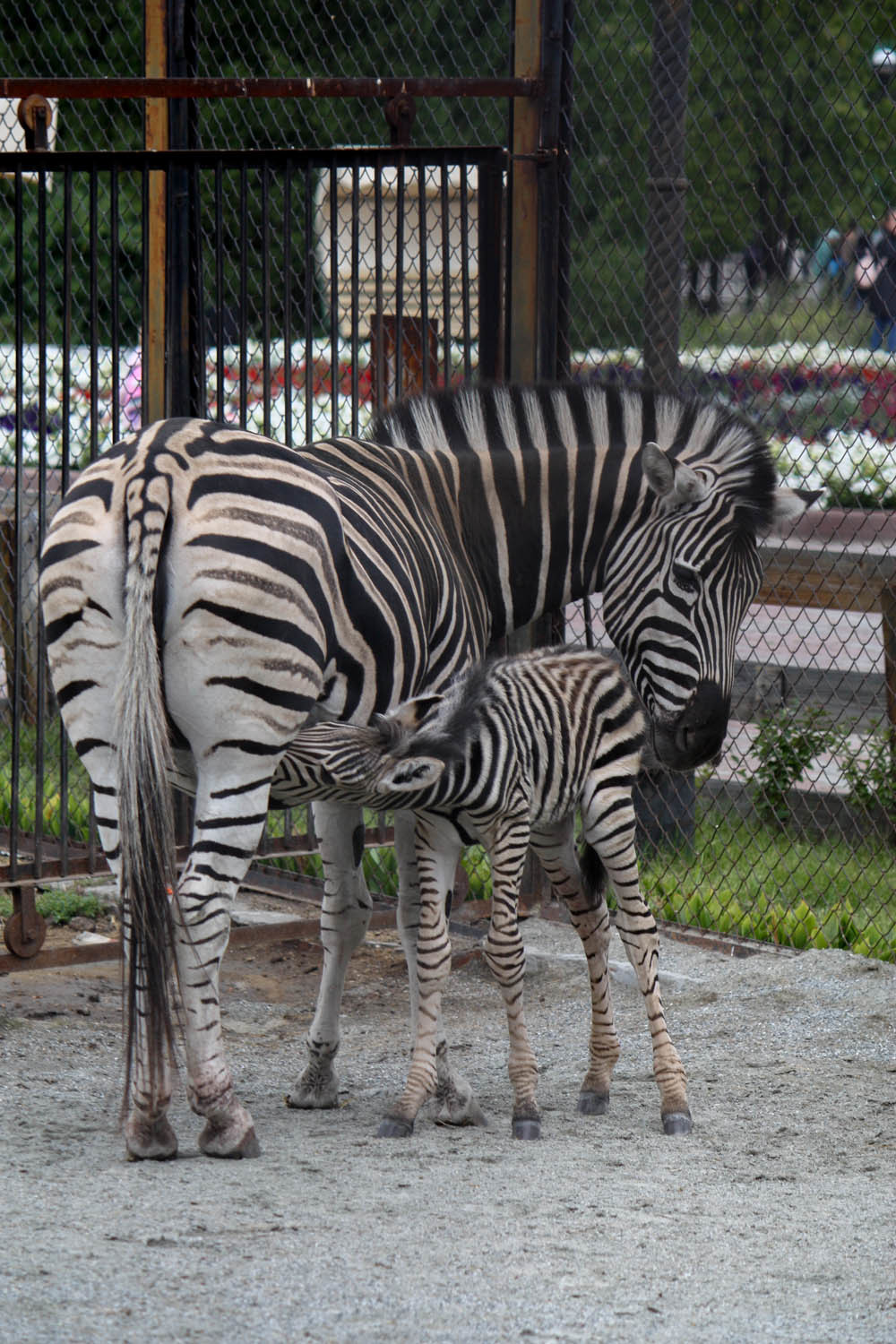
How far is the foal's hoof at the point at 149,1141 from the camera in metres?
4.09

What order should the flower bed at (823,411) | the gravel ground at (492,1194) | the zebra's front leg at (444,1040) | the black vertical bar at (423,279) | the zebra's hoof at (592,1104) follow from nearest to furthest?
the gravel ground at (492,1194)
the zebra's front leg at (444,1040)
the zebra's hoof at (592,1104)
the black vertical bar at (423,279)
the flower bed at (823,411)

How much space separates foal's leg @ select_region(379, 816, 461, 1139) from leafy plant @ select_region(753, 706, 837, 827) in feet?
10.7

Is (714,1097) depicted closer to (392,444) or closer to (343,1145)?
(343,1145)

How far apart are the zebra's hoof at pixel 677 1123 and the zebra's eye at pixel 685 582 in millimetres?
1456

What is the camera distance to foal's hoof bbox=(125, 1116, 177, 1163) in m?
4.09

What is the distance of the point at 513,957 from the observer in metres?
4.41

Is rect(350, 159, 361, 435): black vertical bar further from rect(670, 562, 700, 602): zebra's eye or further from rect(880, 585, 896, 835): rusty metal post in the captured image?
rect(880, 585, 896, 835): rusty metal post

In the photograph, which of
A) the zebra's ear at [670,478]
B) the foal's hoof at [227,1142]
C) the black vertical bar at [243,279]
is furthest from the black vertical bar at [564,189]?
the foal's hoof at [227,1142]

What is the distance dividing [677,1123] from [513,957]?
2.06 feet

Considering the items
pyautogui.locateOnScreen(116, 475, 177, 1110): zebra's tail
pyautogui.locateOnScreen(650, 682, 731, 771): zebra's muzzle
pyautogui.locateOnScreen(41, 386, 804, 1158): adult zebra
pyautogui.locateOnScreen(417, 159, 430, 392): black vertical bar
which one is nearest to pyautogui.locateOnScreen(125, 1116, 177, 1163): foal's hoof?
pyautogui.locateOnScreen(41, 386, 804, 1158): adult zebra

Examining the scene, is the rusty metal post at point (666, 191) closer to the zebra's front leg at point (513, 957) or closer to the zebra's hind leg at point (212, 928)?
the zebra's front leg at point (513, 957)

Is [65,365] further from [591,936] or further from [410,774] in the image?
[591,936]

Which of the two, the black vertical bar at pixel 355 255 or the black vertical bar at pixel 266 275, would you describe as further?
the black vertical bar at pixel 355 255

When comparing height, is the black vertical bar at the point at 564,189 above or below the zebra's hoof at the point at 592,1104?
above
